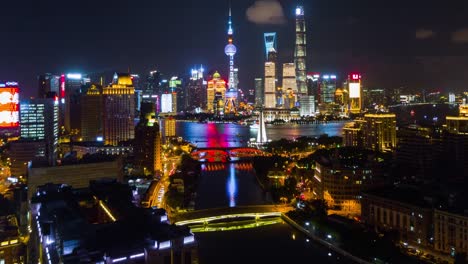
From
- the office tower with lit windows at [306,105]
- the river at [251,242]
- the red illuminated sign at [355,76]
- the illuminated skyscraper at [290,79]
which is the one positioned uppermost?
the illuminated skyscraper at [290,79]

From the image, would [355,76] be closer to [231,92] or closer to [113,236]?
[231,92]

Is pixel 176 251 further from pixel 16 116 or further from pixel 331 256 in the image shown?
pixel 16 116

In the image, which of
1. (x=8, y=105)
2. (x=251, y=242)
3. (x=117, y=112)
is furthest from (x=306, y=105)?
(x=8, y=105)

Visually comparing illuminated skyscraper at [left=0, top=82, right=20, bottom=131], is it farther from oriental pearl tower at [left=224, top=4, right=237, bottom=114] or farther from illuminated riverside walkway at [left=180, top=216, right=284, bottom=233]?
oriental pearl tower at [left=224, top=4, right=237, bottom=114]

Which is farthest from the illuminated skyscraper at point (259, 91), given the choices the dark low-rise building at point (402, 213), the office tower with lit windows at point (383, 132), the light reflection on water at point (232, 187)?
the dark low-rise building at point (402, 213)

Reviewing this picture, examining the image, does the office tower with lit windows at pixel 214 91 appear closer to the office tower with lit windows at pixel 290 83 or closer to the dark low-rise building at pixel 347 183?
the office tower with lit windows at pixel 290 83

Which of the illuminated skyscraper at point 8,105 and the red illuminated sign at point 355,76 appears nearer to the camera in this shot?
the illuminated skyscraper at point 8,105

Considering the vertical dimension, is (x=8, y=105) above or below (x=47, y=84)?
below

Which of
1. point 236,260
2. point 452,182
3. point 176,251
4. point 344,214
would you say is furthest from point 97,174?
point 452,182
